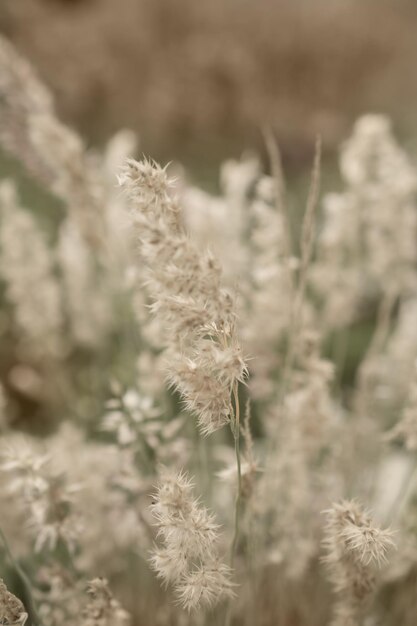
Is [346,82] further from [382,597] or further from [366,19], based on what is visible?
[382,597]

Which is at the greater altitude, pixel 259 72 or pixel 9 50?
pixel 259 72

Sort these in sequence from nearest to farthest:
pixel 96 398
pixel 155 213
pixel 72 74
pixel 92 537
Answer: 1. pixel 155 213
2. pixel 92 537
3. pixel 96 398
4. pixel 72 74

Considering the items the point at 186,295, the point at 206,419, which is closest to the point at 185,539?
the point at 206,419

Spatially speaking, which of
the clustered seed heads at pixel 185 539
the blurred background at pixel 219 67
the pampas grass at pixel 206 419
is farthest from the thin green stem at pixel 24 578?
the blurred background at pixel 219 67

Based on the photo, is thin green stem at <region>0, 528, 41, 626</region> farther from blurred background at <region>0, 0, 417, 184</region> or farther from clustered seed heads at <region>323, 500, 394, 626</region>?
blurred background at <region>0, 0, 417, 184</region>

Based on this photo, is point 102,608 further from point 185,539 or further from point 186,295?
point 186,295

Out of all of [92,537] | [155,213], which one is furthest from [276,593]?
[155,213]

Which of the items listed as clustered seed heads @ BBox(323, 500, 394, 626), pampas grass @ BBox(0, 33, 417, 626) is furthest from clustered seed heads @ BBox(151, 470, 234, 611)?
clustered seed heads @ BBox(323, 500, 394, 626)

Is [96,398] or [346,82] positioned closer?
[96,398]

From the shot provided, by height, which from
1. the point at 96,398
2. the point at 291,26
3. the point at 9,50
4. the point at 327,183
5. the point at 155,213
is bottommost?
the point at 155,213
